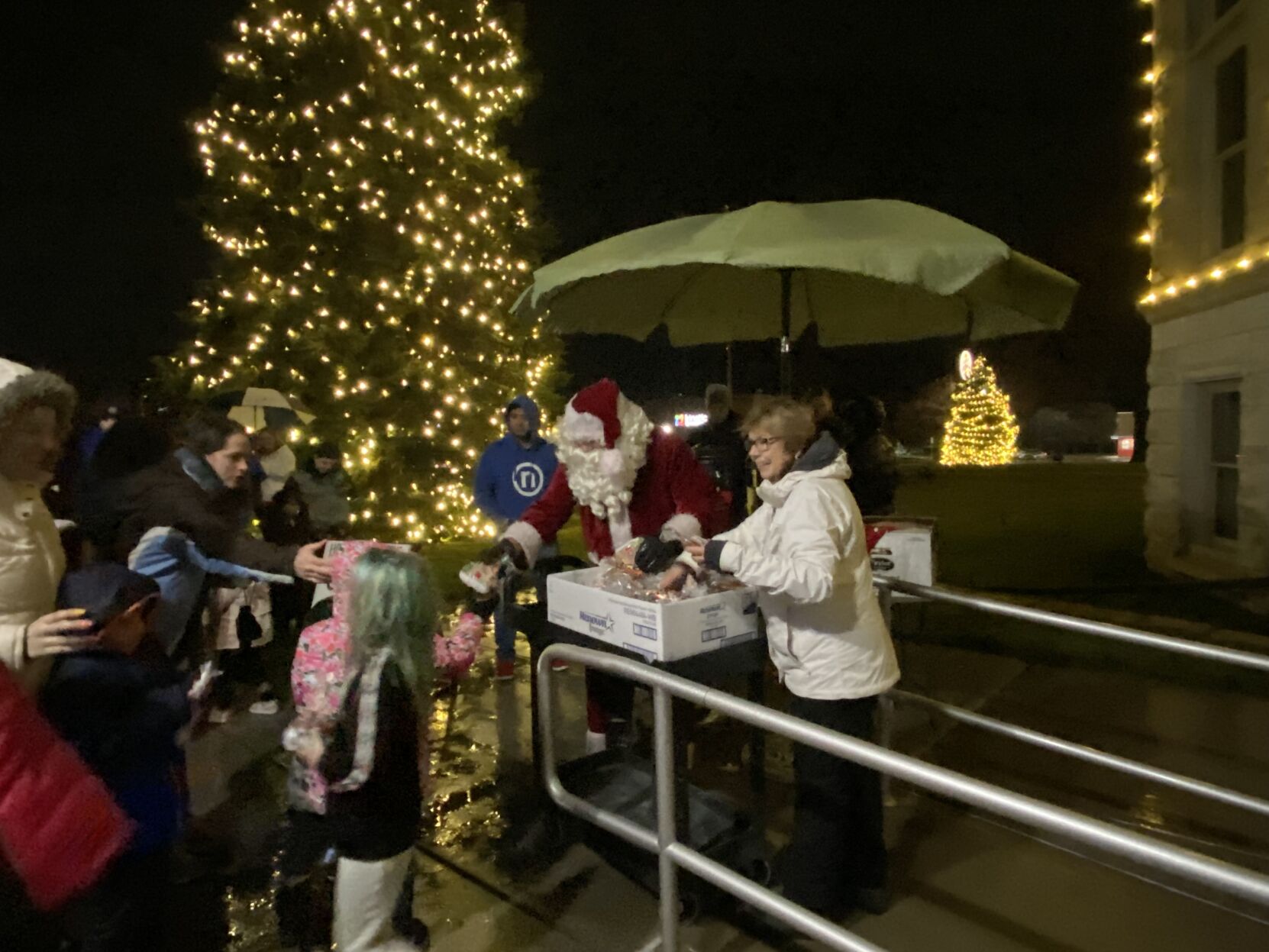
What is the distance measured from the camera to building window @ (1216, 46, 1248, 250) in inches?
317

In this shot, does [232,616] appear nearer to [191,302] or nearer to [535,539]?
[535,539]

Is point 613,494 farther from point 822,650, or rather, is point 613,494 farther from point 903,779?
point 903,779

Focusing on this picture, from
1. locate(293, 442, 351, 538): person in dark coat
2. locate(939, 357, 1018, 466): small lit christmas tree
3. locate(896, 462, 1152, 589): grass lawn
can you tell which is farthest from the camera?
locate(939, 357, 1018, 466): small lit christmas tree

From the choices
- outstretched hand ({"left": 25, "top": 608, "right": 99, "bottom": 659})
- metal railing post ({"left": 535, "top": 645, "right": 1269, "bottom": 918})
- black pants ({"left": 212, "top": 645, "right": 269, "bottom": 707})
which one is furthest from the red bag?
black pants ({"left": 212, "top": 645, "right": 269, "bottom": 707})

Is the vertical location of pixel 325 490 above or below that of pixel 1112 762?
above

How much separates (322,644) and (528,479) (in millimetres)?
3545

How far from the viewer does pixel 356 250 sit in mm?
10398

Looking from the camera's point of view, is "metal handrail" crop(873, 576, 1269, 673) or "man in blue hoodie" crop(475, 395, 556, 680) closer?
"metal handrail" crop(873, 576, 1269, 673)

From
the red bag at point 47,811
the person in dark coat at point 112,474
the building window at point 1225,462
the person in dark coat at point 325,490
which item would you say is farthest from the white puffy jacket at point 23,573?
the building window at point 1225,462

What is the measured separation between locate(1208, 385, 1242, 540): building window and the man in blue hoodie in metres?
6.63

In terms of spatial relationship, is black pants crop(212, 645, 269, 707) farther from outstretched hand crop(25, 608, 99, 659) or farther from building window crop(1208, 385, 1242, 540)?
building window crop(1208, 385, 1242, 540)

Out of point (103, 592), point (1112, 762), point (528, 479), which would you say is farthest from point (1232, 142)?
point (103, 592)

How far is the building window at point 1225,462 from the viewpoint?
812 cm

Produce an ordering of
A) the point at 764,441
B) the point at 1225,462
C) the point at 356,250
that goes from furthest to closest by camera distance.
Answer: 1. the point at 356,250
2. the point at 1225,462
3. the point at 764,441
